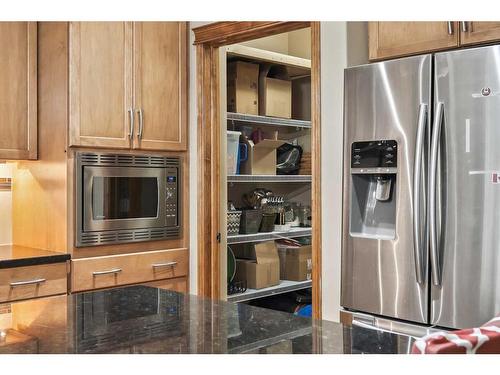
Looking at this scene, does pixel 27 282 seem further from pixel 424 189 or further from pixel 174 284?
pixel 424 189

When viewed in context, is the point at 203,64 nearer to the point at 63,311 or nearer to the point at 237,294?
the point at 237,294

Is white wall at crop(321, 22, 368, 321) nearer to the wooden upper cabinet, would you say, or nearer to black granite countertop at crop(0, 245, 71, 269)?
the wooden upper cabinet

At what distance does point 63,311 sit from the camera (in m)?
1.54

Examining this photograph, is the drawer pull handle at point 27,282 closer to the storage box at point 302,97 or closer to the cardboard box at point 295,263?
the cardboard box at point 295,263

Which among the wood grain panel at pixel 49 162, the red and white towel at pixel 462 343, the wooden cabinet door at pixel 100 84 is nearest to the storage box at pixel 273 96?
the wooden cabinet door at pixel 100 84

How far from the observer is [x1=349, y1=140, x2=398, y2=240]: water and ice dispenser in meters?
2.45

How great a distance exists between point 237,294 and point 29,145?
62.1 inches

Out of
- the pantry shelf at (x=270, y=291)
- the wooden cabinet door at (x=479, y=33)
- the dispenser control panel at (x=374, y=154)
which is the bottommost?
the pantry shelf at (x=270, y=291)

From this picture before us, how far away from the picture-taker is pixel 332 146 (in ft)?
9.30

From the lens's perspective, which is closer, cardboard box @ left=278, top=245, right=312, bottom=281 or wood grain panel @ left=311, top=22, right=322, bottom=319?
wood grain panel @ left=311, top=22, right=322, bottom=319

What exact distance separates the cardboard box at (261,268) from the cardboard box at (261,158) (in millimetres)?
517

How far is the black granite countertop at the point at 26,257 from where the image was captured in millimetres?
2842

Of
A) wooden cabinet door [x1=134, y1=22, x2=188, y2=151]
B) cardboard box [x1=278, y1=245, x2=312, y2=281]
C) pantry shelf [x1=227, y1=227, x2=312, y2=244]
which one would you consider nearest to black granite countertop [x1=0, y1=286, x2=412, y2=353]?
wooden cabinet door [x1=134, y1=22, x2=188, y2=151]

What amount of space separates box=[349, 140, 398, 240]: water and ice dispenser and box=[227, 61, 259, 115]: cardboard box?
5.16 feet
